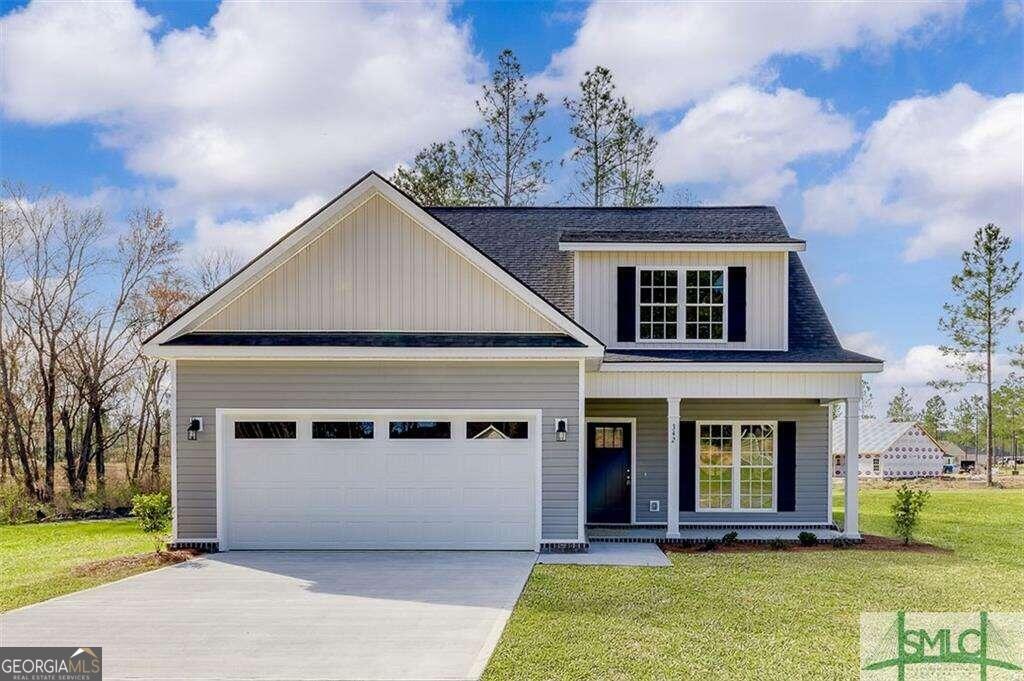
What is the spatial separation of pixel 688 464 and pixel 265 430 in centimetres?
777

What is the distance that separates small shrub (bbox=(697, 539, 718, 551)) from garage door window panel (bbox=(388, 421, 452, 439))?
4.41 m

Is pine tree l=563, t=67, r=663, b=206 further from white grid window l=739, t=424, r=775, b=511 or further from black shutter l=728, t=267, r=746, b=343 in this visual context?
white grid window l=739, t=424, r=775, b=511

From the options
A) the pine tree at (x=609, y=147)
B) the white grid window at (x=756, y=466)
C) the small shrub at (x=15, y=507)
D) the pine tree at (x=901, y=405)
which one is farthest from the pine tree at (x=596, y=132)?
the pine tree at (x=901, y=405)

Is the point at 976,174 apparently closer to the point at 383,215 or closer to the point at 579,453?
the point at 579,453

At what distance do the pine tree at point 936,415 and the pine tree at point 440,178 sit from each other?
147 ft

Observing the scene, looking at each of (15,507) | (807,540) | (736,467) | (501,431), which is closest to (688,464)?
(736,467)

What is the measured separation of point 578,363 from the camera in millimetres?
11227

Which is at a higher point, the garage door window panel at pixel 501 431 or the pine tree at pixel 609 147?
the pine tree at pixel 609 147

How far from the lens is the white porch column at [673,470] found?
40.3 feet

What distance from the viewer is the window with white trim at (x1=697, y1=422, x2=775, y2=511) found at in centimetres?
1417

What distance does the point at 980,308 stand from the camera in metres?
30.8

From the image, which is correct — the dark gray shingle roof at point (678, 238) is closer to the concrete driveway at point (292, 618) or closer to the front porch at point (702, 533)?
the front porch at point (702, 533)

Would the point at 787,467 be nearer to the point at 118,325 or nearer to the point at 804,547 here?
the point at 804,547

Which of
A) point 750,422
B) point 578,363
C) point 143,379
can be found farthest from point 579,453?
point 143,379
